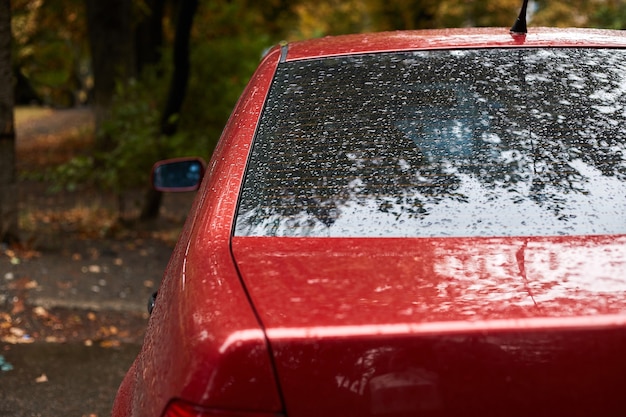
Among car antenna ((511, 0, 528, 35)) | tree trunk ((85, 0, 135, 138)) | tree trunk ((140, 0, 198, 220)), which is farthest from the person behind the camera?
tree trunk ((85, 0, 135, 138))

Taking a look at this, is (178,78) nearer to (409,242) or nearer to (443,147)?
(443,147)

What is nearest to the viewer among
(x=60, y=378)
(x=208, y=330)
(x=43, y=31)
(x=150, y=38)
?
(x=208, y=330)

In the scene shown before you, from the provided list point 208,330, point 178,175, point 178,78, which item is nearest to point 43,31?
point 178,78

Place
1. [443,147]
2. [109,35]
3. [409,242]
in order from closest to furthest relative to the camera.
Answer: [409,242] < [443,147] < [109,35]

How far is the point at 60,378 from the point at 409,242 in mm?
3903

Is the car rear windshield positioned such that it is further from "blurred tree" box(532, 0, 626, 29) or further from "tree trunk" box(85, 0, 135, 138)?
"blurred tree" box(532, 0, 626, 29)

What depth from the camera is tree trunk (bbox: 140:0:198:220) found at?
995cm

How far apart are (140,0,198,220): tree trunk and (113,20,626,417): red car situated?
289 inches

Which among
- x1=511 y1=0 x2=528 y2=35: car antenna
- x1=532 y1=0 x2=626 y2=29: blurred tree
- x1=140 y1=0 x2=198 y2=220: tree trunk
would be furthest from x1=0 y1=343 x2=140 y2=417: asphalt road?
x1=532 y1=0 x2=626 y2=29: blurred tree

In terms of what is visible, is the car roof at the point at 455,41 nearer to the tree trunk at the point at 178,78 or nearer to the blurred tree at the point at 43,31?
the tree trunk at the point at 178,78

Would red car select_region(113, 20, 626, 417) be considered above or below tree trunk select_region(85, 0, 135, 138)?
above

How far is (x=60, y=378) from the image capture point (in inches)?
205

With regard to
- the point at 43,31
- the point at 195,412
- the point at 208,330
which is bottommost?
the point at 43,31

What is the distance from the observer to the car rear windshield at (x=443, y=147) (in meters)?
1.95
